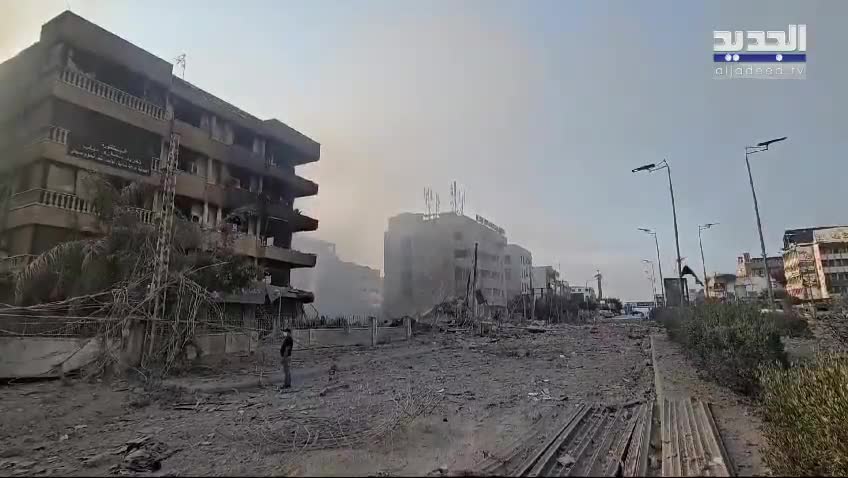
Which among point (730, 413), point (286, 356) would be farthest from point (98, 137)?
point (730, 413)

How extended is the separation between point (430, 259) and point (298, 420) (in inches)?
2413

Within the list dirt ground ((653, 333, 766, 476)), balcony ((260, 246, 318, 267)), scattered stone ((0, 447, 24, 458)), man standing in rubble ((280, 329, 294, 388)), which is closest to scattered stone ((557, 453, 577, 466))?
dirt ground ((653, 333, 766, 476))

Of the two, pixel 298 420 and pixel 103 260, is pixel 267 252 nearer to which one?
pixel 103 260

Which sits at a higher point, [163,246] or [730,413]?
[163,246]

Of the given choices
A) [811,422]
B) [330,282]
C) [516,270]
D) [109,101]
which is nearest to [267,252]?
Answer: [109,101]

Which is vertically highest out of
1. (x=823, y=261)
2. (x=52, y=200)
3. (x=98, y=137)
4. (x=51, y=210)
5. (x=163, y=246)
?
(x=98, y=137)

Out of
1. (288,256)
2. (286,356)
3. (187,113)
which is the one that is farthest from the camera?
(288,256)

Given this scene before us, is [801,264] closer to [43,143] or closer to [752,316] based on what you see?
[752,316]

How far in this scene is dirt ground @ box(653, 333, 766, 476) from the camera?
5551mm

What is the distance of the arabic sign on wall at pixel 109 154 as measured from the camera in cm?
1900

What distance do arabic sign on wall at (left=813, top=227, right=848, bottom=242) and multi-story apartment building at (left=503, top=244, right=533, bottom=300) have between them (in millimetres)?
43426

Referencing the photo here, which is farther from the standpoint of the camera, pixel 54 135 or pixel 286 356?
pixel 54 135

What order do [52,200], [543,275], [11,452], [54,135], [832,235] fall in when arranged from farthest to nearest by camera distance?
[543,275] → [832,235] → [54,135] → [52,200] → [11,452]

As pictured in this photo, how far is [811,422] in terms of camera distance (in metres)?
5.30
